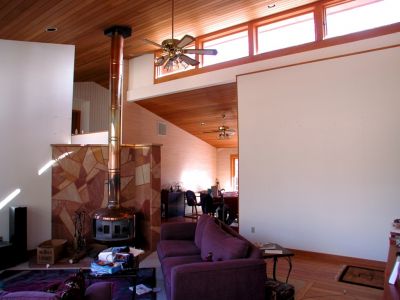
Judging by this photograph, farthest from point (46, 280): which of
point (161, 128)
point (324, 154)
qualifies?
point (161, 128)

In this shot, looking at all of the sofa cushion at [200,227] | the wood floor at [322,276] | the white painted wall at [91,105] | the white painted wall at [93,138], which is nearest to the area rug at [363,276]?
the wood floor at [322,276]

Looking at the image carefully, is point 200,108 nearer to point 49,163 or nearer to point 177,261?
point 49,163

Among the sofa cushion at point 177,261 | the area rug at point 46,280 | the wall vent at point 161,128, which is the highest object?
the wall vent at point 161,128

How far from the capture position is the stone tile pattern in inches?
202

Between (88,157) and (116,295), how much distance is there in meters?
2.69

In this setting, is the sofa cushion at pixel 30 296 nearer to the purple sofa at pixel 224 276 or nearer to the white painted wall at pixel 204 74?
the purple sofa at pixel 224 276

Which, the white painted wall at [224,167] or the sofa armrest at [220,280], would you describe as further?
the white painted wall at [224,167]

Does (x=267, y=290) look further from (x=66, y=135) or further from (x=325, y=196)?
(x=66, y=135)

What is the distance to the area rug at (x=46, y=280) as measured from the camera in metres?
3.36

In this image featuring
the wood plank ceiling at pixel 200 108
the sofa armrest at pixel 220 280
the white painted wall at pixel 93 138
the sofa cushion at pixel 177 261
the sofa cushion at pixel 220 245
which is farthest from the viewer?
the wood plank ceiling at pixel 200 108

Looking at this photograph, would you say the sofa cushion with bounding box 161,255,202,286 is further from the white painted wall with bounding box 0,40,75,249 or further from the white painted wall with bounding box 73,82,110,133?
the white painted wall with bounding box 73,82,110,133

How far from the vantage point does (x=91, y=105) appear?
7500 mm

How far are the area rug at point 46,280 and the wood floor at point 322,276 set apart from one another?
1.59 meters

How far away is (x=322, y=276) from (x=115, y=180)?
11.1 feet
